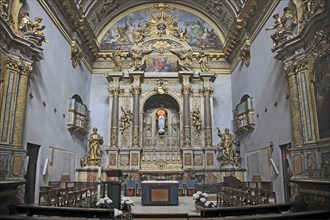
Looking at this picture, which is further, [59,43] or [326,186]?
[59,43]

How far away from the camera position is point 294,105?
9.03 m

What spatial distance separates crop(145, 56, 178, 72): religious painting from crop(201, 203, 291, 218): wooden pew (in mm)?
11765

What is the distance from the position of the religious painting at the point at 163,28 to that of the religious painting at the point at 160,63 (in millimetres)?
1819

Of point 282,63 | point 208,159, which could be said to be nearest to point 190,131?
point 208,159

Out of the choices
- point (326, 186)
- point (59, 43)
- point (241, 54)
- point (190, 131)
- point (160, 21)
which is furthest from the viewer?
point (160, 21)

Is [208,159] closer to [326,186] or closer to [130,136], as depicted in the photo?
[130,136]

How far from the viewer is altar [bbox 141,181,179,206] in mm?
10352

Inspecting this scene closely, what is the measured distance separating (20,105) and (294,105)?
8383mm

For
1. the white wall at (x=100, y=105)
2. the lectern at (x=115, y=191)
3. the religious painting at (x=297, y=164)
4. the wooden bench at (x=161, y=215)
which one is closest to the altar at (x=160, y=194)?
the wooden bench at (x=161, y=215)

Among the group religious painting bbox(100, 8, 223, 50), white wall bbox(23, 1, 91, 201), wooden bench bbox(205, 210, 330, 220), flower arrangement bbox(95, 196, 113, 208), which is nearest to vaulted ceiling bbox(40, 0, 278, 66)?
religious painting bbox(100, 8, 223, 50)

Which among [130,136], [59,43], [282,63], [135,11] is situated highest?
[135,11]

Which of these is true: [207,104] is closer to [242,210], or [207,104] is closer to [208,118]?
[208,118]

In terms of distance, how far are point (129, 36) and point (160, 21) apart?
7.04 ft

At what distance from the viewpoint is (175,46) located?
17.2m
